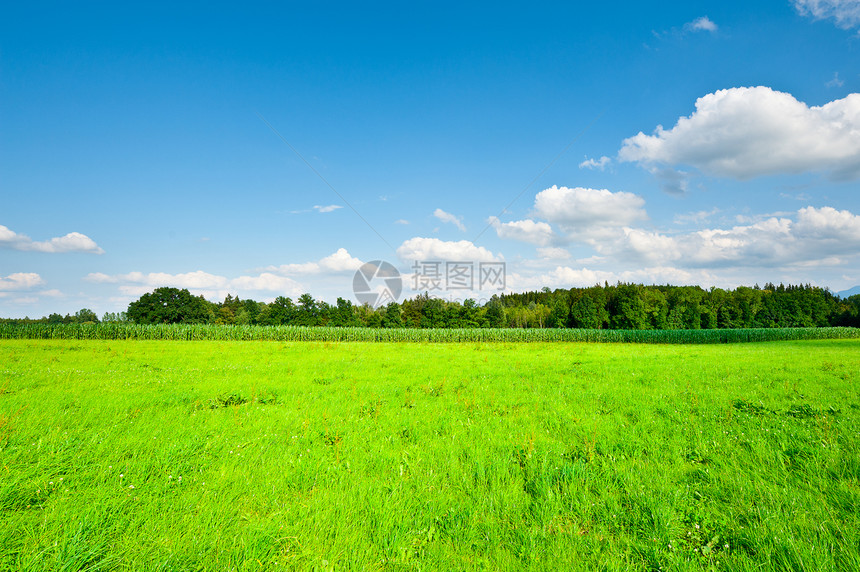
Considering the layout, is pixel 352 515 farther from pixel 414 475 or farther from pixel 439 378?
pixel 439 378

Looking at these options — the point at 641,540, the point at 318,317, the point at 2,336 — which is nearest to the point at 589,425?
the point at 641,540

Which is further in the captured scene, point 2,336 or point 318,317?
point 318,317

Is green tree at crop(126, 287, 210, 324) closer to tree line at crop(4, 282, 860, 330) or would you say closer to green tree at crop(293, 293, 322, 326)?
tree line at crop(4, 282, 860, 330)

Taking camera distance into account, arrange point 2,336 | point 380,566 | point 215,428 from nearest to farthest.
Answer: point 380,566 → point 215,428 → point 2,336

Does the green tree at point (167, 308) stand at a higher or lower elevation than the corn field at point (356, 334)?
higher

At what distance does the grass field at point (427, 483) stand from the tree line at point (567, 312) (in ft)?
289

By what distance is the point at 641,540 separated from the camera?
383 cm

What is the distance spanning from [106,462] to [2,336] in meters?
77.6

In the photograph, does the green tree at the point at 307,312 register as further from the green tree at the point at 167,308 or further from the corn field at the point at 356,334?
the corn field at the point at 356,334

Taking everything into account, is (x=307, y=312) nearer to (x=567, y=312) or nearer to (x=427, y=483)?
(x=567, y=312)

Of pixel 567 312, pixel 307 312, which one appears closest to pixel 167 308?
pixel 307 312

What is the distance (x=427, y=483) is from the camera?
16.4 feet

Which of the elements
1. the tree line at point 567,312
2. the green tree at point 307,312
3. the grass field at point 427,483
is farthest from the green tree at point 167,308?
the grass field at point 427,483

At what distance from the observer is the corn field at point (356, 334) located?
183 feet
